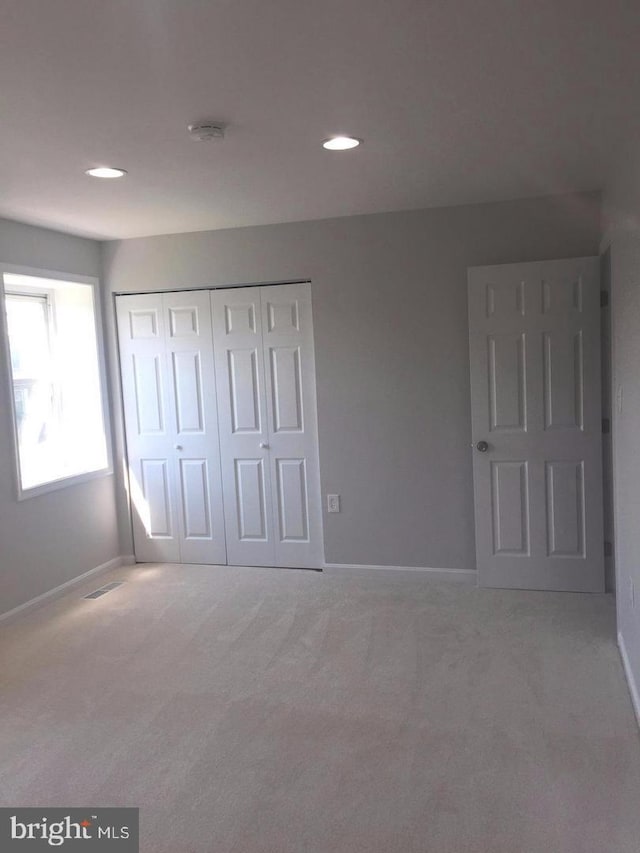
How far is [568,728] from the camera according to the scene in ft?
8.91

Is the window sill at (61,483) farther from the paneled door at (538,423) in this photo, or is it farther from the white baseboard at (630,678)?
the white baseboard at (630,678)

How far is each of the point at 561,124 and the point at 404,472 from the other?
7.70ft

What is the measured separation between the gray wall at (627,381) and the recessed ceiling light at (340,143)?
110 cm

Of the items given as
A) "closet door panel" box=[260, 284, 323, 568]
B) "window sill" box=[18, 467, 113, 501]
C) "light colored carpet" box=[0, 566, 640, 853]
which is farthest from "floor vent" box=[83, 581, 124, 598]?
"closet door panel" box=[260, 284, 323, 568]

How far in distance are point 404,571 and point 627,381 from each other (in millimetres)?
2110

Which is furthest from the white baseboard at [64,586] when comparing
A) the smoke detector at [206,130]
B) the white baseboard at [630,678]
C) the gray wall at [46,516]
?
the white baseboard at [630,678]

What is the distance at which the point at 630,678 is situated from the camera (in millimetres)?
2996

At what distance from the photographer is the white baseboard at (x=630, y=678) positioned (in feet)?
9.10

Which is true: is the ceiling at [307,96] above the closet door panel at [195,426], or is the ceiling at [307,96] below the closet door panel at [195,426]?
above

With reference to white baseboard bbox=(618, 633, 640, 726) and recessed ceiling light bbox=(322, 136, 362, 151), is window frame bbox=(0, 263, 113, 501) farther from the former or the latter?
white baseboard bbox=(618, 633, 640, 726)

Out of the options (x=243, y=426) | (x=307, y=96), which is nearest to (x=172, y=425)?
(x=243, y=426)

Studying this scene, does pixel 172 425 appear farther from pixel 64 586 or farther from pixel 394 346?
pixel 394 346

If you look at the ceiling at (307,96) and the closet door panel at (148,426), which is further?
the closet door panel at (148,426)

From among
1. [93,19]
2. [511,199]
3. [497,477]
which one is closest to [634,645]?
[497,477]
